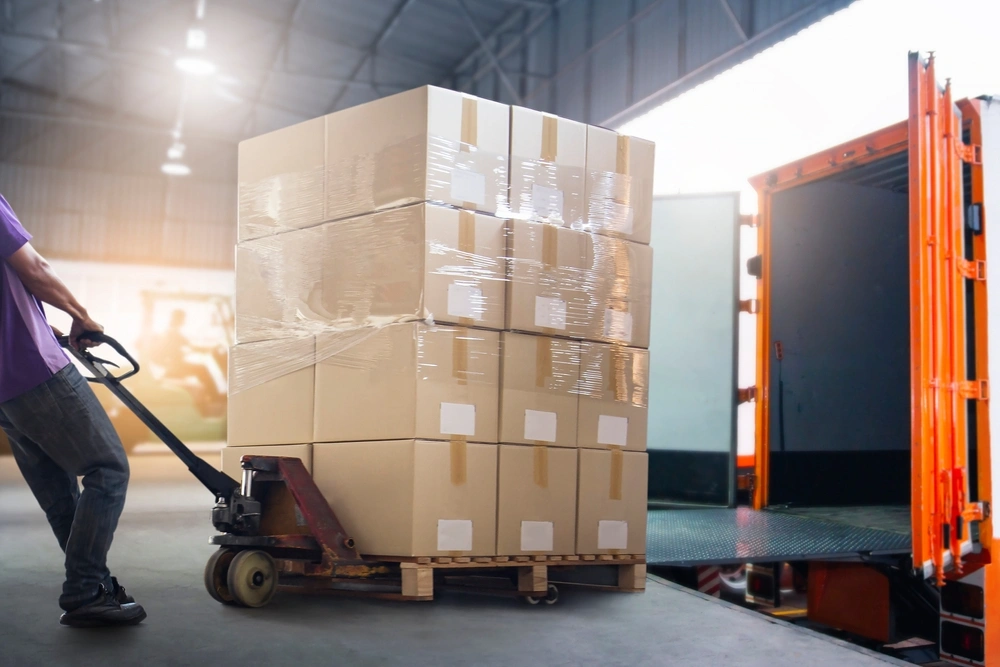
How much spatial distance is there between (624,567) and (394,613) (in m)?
1.05

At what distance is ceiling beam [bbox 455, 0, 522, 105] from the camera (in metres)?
11.1

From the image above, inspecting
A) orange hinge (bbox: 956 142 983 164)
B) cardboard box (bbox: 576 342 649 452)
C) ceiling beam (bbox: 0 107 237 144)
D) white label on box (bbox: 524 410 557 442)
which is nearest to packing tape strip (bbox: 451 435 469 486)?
white label on box (bbox: 524 410 557 442)

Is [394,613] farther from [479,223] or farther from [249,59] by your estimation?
[249,59]

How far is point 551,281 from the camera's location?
11.7 ft

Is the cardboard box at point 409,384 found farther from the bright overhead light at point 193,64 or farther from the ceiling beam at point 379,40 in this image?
the ceiling beam at point 379,40

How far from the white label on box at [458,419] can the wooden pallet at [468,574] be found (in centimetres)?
45

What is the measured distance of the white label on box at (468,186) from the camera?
11.0ft

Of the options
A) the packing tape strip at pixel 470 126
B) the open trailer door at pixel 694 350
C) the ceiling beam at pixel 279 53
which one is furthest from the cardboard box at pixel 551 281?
the ceiling beam at pixel 279 53

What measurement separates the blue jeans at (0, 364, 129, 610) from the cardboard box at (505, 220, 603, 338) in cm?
148

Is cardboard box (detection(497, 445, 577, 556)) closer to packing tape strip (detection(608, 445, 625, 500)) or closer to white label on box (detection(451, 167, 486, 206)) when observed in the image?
packing tape strip (detection(608, 445, 625, 500))

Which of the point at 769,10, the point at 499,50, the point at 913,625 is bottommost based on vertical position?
the point at 913,625

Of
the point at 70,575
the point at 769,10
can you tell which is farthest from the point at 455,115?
the point at 769,10

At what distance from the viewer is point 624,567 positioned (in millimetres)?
3693

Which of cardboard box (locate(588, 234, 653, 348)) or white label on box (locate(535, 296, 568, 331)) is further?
cardboard box (locate(588, 234, 653, 348))
